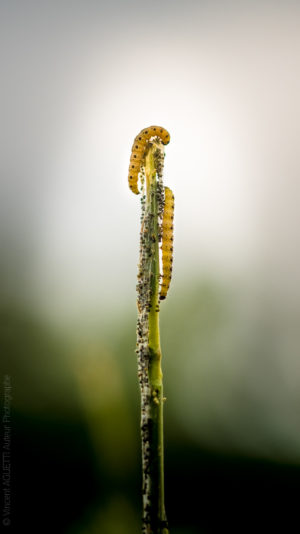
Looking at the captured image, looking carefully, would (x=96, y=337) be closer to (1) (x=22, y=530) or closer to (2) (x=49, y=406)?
(2) (x=49, y=406)

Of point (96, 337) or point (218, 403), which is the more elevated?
point (96, 337)

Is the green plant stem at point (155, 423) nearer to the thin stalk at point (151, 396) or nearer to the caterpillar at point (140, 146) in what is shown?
the thin stalk at point (151, 396)

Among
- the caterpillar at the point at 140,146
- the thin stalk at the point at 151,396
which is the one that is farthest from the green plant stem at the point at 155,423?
the caterpillar at the point at 140,146

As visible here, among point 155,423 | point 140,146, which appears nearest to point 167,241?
point 140,146

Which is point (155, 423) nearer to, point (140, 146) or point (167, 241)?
point (167, 241)

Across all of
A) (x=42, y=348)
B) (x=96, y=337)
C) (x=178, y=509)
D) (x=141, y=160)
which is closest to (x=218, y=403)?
(x=178, y=509)

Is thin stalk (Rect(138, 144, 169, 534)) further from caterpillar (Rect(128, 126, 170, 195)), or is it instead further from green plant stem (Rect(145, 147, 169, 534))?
caterpillar (Rect(128, 126, 170, 195))

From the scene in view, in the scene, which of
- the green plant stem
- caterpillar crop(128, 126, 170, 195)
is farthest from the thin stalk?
caterpillar crop(128, 126, 170, 195)
